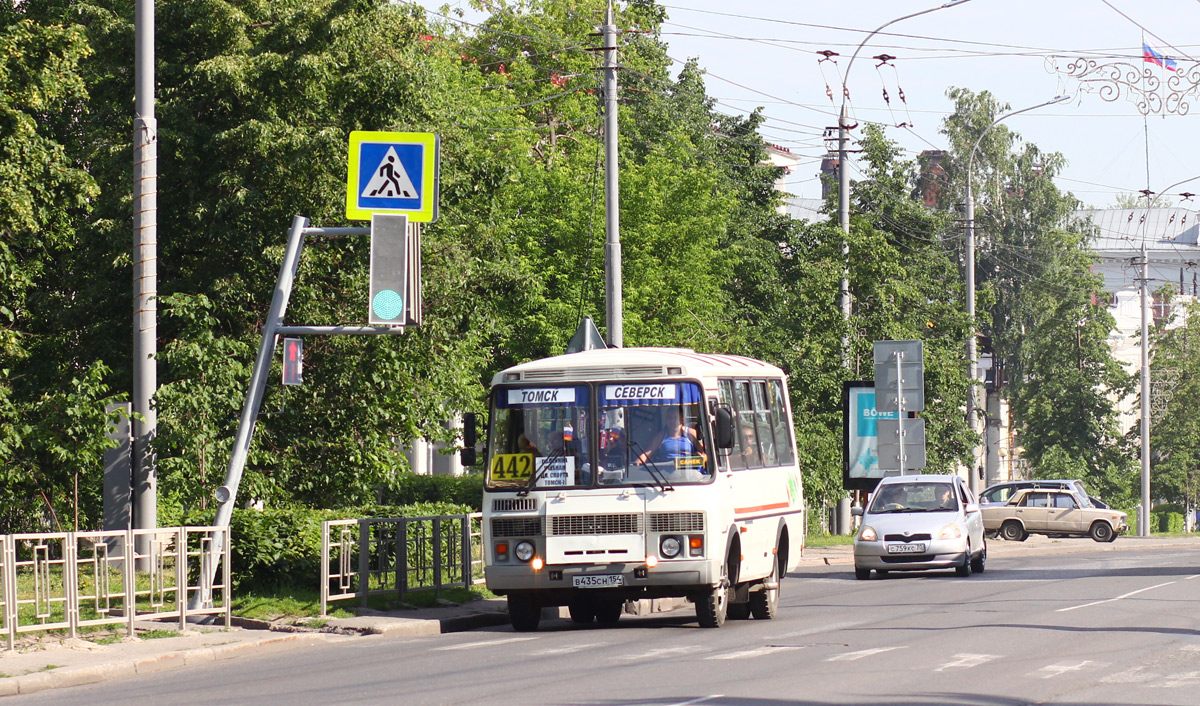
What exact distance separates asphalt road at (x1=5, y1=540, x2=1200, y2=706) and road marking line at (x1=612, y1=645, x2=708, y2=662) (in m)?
0.02

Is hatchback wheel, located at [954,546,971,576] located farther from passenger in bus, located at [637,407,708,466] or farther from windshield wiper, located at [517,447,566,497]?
windshield wiper, located at [517,447,566,497]

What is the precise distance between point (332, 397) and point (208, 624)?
747cm

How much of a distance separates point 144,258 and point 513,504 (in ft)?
17.2

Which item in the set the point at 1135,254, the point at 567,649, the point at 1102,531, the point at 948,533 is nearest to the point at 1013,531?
the point at 1102,531

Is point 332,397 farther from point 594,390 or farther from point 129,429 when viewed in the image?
point 594,390

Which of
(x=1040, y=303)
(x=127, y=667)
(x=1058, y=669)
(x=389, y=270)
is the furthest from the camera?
(x=1040, y=303)

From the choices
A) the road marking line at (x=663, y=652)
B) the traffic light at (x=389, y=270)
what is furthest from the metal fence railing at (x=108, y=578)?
the road marking line at (x=663, y=652)

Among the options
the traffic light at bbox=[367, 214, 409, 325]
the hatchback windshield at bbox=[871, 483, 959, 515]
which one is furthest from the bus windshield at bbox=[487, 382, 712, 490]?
the hatchback windshield at bbox=[871, 483, 959, 515]

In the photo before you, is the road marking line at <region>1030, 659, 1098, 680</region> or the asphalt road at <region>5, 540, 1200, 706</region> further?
the road marking line at <region>1030, 659, 1098, 680</region>

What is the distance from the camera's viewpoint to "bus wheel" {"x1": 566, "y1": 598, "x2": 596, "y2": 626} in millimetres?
18422

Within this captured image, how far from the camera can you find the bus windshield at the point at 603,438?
16766mm

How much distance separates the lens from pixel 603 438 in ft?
55.6

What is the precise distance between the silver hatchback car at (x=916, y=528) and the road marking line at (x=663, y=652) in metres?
11.7

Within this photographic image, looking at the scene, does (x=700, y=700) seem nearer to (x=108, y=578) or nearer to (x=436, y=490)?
(x=108, y=578)
